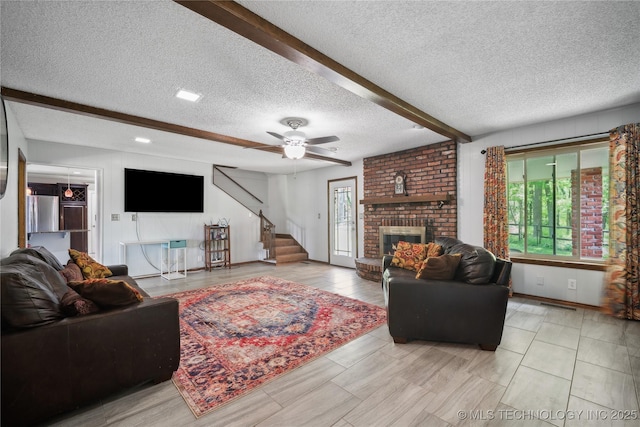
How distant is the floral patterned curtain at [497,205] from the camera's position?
13.1ft

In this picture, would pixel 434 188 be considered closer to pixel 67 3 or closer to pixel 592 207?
pixel 592 207

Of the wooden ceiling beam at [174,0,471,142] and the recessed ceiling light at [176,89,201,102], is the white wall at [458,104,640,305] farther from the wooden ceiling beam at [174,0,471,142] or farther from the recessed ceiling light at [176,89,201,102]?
the recessed ceiling light at [176,89,201,102]

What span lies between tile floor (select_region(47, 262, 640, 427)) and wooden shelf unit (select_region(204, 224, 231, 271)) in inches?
178

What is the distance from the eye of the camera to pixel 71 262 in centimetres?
306

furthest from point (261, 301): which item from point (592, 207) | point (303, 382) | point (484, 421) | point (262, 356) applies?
point (592, 207)

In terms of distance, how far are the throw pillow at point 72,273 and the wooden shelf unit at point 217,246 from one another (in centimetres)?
328

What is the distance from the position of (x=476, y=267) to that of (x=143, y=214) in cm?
588

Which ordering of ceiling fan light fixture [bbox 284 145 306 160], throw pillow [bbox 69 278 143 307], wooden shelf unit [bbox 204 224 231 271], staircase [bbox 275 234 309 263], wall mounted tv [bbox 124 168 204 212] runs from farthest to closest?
1. staircase [bbox 275 234 309 263]
2. wooden shelf unit [bbox 204 224 231 271]
3. wall mounted tv [bbox 124 168 204 212]
4. ceiling fan light fixture [bbox 284 145 306 160]
5. throw pillow [bbox 69 278 143 307]

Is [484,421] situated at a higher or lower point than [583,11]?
lower

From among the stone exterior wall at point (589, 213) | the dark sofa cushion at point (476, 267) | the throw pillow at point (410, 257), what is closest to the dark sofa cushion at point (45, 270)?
the dark sofa cushion at point (476, 267)

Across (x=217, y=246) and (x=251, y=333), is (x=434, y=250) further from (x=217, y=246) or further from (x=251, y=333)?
(x=217, y=246)

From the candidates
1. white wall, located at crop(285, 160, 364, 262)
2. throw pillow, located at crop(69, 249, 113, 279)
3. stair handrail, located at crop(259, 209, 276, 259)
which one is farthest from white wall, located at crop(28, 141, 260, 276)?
throw pillow, located at crop(69, 249, 113, 279)

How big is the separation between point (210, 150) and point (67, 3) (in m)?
3.63

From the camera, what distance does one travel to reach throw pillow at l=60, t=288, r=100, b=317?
5.63ft
